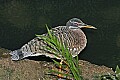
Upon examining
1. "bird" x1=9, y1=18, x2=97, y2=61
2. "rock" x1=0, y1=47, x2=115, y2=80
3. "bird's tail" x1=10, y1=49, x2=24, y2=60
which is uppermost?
"bird" x1=9, y1=18, x2=97, y2=61

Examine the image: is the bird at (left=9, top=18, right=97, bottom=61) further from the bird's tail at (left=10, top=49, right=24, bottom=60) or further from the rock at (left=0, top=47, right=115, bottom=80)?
the rock at (left=0, top=47, right=115, bottom=80)

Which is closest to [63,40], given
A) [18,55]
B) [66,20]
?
[18,55]

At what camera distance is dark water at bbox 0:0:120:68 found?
772 centimetres

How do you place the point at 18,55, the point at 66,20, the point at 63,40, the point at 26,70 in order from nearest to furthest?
the point at 63,40
the point at 18,55
the point at 26,70
the point at 66,20

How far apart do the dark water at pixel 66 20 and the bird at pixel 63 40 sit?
248 centimetres

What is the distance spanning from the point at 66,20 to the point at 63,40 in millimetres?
5541

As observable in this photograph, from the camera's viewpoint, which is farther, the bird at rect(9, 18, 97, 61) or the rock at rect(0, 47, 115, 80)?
the rock at rect(0, 47, 115, 80)

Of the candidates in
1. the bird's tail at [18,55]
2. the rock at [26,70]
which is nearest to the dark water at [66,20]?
the rock at [26,70]

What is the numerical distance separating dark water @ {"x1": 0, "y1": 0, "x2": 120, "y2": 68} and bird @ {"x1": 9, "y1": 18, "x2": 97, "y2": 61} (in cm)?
248

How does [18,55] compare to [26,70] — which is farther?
[26,70]

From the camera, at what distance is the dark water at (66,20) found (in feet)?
25.3

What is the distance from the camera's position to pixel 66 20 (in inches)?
385

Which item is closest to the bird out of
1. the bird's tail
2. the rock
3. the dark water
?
the bird's tail

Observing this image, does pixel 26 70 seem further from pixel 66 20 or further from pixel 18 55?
pixel 66 20
